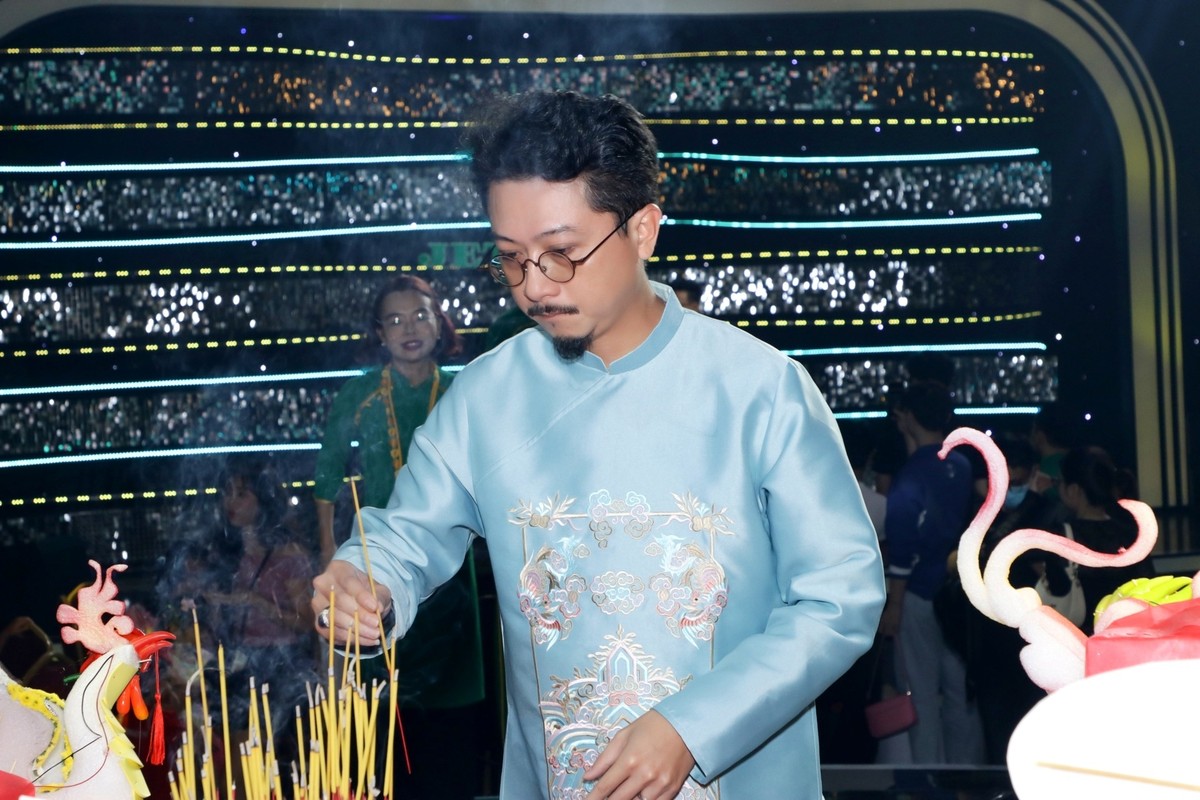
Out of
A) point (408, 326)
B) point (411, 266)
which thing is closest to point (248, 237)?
point (411, 266)

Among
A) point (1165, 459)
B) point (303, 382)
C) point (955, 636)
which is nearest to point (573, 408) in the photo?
point (955, 636)

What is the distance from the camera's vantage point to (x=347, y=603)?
1.38 meters

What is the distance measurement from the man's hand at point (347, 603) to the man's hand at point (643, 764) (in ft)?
0.90

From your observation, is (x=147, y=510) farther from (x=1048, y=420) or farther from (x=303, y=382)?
(x=1048, y=420)

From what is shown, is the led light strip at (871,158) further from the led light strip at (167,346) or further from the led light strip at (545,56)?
the led light strip at (167,346)

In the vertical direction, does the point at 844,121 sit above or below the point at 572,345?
above

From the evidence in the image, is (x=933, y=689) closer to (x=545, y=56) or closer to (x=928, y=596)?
(x=928, y=596)

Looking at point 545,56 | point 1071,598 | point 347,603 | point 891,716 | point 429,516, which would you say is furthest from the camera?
point 545,56

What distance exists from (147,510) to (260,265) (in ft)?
2.74

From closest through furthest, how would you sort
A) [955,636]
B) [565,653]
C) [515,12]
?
1. [565,653]
2. [955,636]
3. [515,12]

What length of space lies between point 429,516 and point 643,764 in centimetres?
46

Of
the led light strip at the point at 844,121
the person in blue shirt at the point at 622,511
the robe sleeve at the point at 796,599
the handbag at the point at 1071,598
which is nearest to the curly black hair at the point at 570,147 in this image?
the person in blue shirt at the point at 622,511

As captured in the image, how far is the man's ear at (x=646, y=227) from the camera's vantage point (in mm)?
1482

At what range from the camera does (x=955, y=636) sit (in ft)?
11.1
